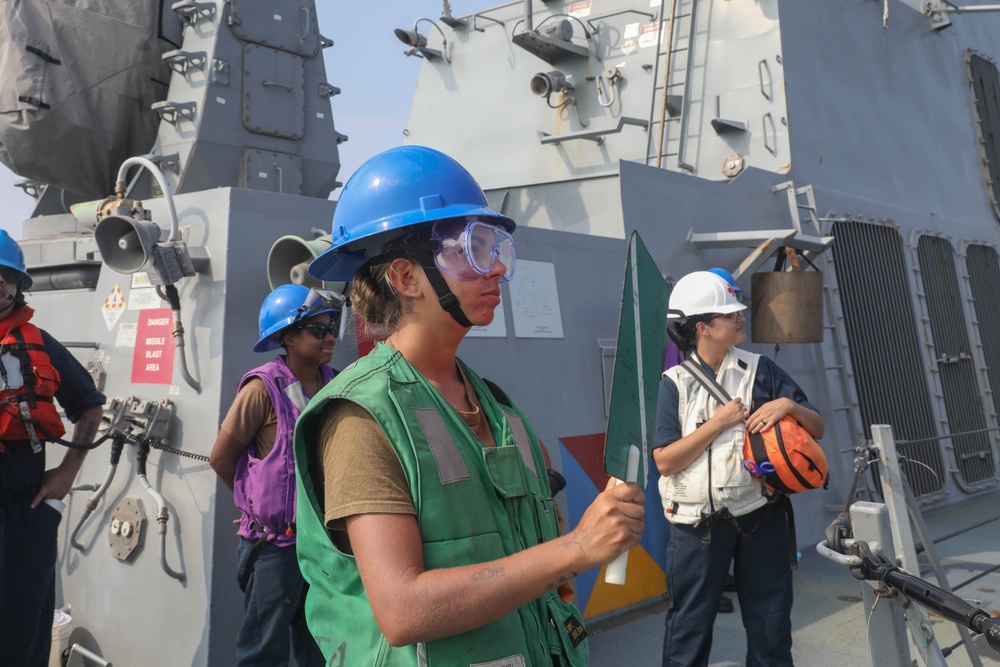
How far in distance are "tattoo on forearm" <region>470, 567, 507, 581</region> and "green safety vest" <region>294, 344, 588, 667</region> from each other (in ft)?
0.21

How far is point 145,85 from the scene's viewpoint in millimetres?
5211

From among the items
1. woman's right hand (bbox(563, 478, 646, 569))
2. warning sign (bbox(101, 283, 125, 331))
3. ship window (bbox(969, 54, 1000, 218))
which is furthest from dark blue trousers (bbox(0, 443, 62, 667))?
ship window (bbox(969, 54, 1000, 218))

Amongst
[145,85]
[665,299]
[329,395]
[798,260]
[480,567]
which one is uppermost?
[145,85]

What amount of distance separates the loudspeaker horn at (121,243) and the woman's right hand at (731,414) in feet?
7.48

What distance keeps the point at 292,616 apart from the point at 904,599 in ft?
6.38

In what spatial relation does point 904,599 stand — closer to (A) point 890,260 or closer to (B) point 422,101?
(A) point 890,260

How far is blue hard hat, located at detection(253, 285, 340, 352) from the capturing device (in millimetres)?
3236

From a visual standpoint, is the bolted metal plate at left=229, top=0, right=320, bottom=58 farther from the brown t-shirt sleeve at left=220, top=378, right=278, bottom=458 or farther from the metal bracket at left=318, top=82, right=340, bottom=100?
the brown t-shirt sleeve at left=220, top=378, right=278, bottom=458

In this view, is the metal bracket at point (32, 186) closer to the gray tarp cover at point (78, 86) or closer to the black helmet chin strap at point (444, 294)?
the gray tarp cover at point (78, 86)

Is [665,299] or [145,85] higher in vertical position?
[145,85]

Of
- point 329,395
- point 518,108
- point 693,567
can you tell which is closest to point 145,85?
point 518,108

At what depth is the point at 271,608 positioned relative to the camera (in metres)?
3.01

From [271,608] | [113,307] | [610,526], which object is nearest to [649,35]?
[113,307]

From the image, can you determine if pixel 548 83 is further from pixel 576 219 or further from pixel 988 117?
pixel 988 117
